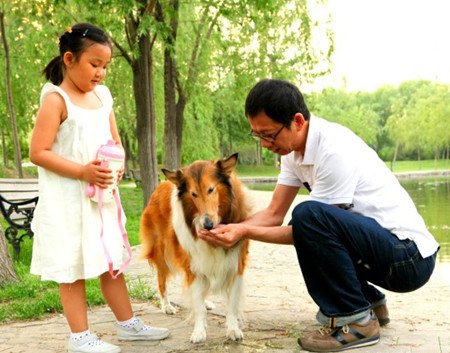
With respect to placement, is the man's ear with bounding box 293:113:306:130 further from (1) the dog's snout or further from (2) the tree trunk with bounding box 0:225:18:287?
(2) the tree trunk with bounding box 0:225:18:287

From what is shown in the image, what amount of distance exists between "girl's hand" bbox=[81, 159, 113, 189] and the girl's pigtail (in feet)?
2.02

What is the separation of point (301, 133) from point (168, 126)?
1112 centimetres

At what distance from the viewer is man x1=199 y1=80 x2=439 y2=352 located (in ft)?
9.78

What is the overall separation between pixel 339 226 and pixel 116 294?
140 cm

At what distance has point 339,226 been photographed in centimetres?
298

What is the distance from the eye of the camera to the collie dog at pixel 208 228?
10.9 feet

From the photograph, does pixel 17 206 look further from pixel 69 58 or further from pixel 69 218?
pixel 69 58

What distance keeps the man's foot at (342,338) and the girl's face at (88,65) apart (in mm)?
1929

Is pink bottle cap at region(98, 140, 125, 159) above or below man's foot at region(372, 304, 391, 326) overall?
above

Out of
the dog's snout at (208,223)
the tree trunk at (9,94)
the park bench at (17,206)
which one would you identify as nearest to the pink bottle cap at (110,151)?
the dog's snout at (208,223)

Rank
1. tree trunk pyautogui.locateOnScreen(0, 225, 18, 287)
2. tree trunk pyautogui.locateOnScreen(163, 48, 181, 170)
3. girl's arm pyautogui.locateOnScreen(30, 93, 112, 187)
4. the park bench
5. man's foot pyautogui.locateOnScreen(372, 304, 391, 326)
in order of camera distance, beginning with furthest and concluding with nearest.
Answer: tree trunk pyautogui.locateOnScreen(163, 48, 181, 170), the park bench, tree trunk pyautogui.locateOnScreen(0, 225, 18, 287), man's foot pyautogui.locateOnScreen(372, 304, 391, 326), girl's arm pyautogui.locateOnScreen(30, 93, 112, 187)

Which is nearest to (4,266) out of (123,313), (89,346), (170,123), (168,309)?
(168,309)

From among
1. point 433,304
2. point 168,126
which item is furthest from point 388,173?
point 168,126

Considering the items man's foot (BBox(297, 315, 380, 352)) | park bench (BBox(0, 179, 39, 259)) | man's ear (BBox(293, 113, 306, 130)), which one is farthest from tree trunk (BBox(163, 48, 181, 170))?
man's foot (BBox(297, 315, 380, 352))
